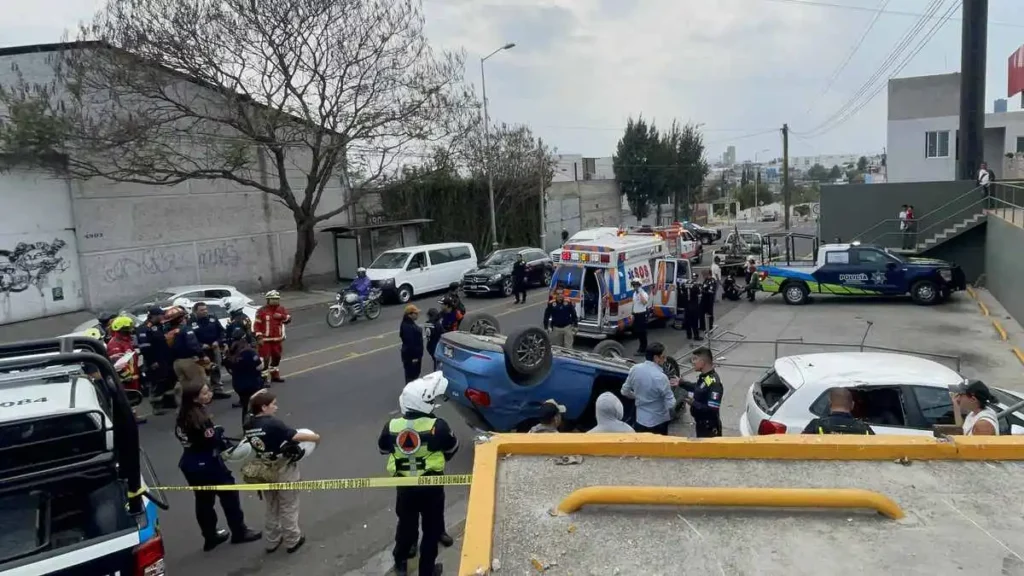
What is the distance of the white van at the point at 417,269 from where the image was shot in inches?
897

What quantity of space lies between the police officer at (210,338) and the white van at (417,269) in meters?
10.1

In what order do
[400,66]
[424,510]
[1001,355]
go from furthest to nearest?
[400,66] < [1001,355] < [424,510]

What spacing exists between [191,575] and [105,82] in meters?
19.3

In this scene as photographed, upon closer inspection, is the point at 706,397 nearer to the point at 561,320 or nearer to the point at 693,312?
the point at 561,320

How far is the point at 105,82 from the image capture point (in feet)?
67.8

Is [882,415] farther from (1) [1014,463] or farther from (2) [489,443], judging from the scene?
(2) [489,443]

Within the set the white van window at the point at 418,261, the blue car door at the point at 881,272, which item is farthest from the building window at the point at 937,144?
the white van window at the point at 418,261

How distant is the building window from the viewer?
40.2 meters

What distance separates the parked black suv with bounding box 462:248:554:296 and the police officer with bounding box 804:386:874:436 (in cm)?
1782

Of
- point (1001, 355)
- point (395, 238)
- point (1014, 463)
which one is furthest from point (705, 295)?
point (395, 238)

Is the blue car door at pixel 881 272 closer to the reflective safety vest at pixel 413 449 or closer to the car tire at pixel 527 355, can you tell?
the car tire at pixel 527 355

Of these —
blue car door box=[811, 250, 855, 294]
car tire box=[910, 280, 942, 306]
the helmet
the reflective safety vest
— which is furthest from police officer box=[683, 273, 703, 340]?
the reflective safety vest

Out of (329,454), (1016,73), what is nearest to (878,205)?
(1016,73)

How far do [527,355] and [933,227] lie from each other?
2293 centimetres
